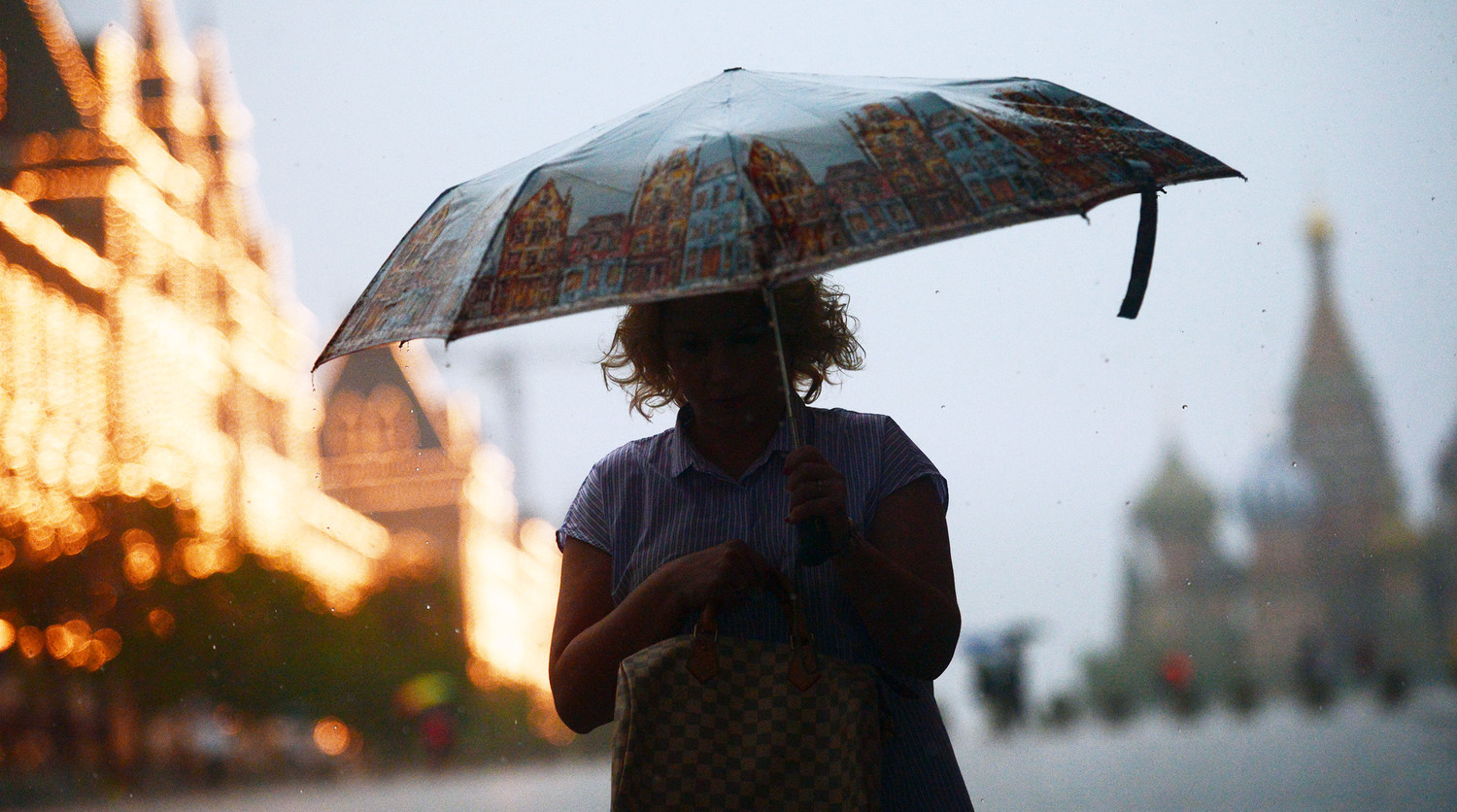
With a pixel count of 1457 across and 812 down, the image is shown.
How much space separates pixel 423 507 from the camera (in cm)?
8856

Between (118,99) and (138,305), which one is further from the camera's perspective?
(138,305)

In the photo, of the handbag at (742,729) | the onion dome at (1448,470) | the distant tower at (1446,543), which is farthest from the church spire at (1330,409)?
the handbag at (742,729)

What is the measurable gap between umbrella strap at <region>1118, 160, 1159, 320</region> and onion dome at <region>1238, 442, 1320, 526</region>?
25.1 feet

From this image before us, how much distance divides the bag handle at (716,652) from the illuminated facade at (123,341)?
3206mm

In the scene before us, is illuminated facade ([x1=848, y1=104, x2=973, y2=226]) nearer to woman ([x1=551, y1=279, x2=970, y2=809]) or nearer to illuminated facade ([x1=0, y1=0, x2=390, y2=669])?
woman ([x1=551, y1=279, x2=970, y2=809])

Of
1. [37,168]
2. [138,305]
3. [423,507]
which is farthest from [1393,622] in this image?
[423,507]

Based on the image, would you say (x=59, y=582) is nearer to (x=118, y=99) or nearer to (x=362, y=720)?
(x=362, y=720)

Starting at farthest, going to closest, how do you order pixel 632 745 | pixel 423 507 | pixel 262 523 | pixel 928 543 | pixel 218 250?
pixel 423 507
pixel 218 250
pixel 262 523
pixel 928 543
pixel 632 745

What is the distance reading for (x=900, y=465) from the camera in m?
1.95

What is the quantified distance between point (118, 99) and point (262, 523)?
486 inches

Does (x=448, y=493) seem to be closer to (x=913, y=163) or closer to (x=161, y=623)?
(x=161, y=623)

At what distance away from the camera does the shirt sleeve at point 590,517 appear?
2062mm

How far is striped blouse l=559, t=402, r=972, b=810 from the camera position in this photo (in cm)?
191

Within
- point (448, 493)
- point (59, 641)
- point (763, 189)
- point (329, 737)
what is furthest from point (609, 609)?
point (448, 493)
